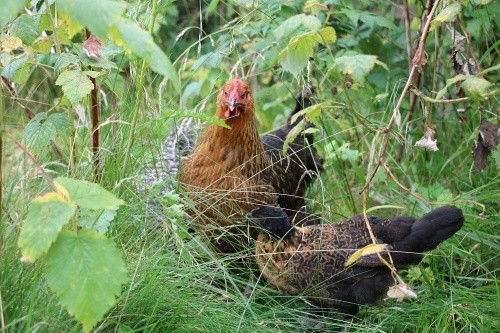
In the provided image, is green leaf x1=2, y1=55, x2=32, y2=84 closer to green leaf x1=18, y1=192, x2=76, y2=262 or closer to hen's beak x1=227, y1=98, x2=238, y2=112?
hen's beak x1=227, y1=98, x2=238, y2=112

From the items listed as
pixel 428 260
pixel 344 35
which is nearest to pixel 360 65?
pixel 428 260

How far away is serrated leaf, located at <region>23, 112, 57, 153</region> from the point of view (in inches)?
121

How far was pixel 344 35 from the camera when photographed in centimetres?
507

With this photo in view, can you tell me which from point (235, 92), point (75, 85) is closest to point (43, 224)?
point (75, 85)

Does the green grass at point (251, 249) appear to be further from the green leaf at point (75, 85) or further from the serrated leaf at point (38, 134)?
the green leaf at point (75, 85)

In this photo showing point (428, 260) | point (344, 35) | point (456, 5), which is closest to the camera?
point (456, 5)

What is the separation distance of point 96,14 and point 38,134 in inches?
55.7

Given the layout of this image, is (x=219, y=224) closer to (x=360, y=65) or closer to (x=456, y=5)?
(x=360, y=65)

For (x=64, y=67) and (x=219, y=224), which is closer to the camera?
(x=64, y=67)

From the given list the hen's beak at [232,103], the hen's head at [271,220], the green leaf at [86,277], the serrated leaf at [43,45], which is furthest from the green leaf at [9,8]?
the hen's beak at [232,103]

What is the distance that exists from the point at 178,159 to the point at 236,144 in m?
0.36

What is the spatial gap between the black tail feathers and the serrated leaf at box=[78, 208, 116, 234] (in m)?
1.30

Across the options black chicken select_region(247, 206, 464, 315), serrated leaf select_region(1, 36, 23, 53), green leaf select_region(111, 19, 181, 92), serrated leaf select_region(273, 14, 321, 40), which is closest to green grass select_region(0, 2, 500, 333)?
black chicken select_region(247, 206, 464, 315)

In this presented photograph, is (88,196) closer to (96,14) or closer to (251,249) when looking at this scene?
(96,14)
